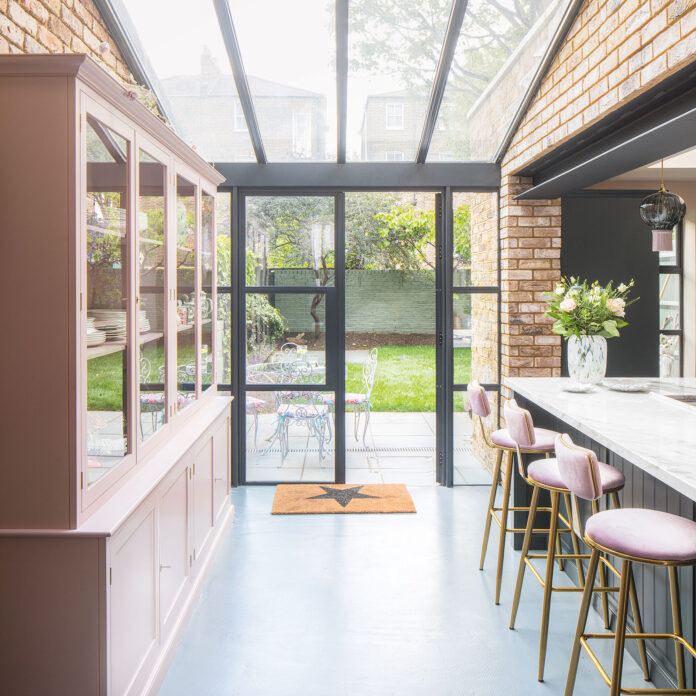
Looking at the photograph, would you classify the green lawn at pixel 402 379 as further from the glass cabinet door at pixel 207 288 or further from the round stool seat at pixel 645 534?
the round stool seat at pixel 645 534

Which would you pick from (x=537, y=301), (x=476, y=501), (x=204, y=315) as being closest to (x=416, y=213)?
(x=537, y=301)

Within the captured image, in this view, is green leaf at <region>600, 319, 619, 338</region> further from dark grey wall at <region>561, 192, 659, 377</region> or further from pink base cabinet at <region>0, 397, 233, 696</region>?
pink base cabinet at <region>0, 397, 233, 696</region>

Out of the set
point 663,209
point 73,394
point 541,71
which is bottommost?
point 73,394

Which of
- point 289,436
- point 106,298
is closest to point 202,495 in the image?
point 106,298

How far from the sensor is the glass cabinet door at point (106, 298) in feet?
6.24

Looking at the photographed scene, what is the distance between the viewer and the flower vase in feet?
10.8

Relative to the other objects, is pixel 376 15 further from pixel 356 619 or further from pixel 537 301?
pixel 356 619

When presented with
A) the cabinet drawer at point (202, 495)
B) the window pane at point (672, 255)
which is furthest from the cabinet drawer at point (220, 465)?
the window pane at point (672, 255)

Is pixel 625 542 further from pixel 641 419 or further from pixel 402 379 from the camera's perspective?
pixel 402 379

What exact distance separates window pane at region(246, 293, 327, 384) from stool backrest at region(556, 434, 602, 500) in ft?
9.53

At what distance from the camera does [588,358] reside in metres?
3.30

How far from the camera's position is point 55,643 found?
1.81 m

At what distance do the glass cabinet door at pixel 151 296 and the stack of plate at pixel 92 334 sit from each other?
12.0 inches

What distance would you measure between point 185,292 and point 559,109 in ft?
7.27
